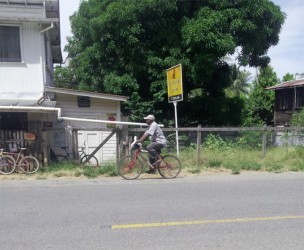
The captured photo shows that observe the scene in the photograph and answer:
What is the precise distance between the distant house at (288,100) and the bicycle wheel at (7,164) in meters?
22.0

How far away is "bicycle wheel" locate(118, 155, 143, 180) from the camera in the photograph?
34.3 ft

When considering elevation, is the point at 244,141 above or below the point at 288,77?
below

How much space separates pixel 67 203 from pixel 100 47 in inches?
489

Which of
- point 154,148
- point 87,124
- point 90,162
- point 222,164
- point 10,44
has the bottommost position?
point 222,164

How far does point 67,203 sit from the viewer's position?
724 centimetres

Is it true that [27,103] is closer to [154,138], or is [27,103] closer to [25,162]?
[25,162]

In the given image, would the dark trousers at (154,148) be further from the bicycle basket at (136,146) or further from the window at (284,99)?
the window at (284,99)

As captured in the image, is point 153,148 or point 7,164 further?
point 7,164

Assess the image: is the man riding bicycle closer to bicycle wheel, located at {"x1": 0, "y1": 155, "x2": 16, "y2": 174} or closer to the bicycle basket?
the bicycle basket

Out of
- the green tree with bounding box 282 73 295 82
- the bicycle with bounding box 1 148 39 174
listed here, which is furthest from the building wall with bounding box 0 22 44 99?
the green tree with bounding box 282 73 295 82

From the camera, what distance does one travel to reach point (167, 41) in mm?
17656

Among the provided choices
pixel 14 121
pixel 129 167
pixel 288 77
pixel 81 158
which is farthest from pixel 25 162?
pixel 288 77

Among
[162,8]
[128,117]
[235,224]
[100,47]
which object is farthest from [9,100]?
[235,224]

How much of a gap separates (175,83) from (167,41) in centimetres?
526
